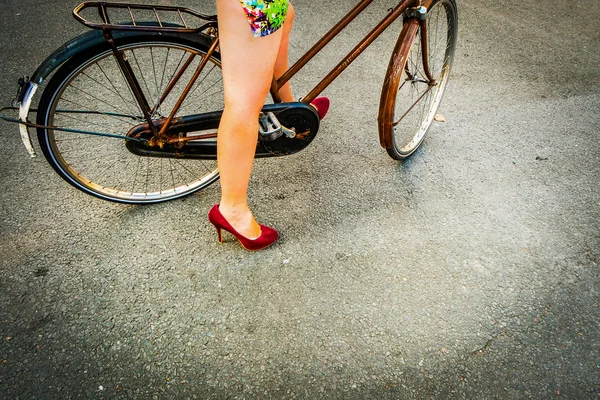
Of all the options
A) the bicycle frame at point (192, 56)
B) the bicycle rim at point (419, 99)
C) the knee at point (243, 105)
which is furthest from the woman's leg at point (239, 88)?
the bicycle rim at point (419, 99)

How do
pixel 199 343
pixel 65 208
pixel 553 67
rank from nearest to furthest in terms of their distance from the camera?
pixel 199 343, pixel 65 208, pixel 553 67

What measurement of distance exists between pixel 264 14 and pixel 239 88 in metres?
0.28

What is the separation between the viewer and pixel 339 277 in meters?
2.04

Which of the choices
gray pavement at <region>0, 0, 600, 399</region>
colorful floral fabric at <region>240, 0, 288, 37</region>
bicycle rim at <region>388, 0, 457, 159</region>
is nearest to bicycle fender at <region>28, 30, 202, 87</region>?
colorful floral fabric at <region>240, 0, 288, 37</region>

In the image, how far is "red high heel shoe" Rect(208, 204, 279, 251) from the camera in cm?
200

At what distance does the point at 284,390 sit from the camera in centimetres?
165

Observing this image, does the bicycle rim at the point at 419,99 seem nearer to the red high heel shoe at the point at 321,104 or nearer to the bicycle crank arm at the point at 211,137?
the red high heel shoe at the point at 321,104

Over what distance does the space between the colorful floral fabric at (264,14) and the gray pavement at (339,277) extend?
1.09 meters

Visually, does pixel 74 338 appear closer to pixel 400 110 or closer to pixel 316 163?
pixel 316 163

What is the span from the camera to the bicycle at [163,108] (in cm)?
171

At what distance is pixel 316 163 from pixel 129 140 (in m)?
1.12

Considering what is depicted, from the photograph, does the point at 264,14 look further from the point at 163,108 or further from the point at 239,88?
the point at 163,108

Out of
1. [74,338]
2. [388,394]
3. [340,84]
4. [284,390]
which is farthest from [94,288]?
[340,84]

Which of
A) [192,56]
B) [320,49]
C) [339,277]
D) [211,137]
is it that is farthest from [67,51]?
[339,277]
